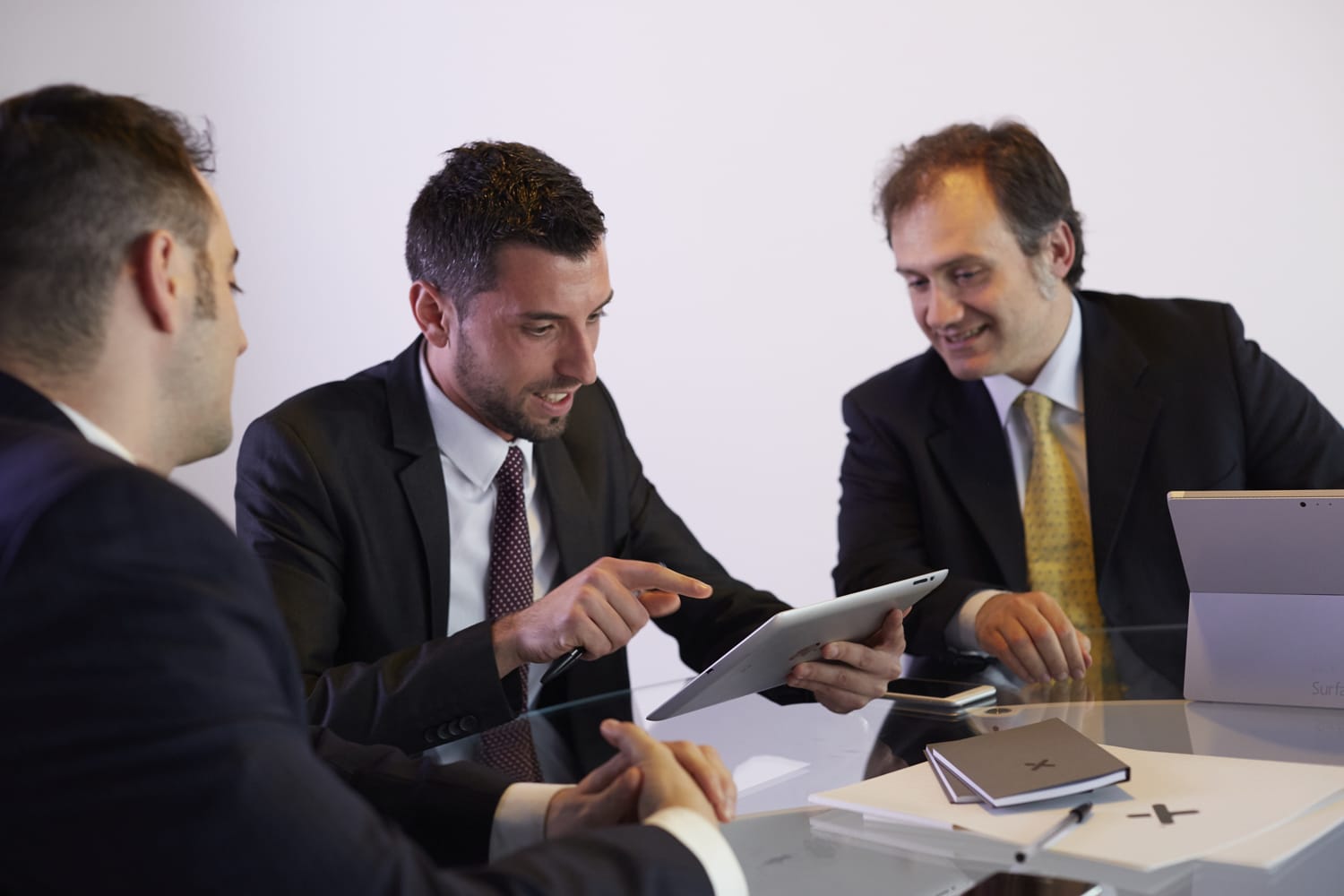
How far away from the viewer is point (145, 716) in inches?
37.3

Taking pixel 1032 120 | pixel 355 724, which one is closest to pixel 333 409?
pixel 355 724

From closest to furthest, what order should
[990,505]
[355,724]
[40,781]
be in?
[40,781], [355,724], [990,505]

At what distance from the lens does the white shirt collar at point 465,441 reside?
2725 millimetres

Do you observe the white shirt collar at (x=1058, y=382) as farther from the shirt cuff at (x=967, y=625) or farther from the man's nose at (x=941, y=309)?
the shirt cuff at (x=967, y=625)

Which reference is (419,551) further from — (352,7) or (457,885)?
(352,7)

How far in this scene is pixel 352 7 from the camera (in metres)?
4.95

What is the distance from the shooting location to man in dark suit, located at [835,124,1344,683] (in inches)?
120

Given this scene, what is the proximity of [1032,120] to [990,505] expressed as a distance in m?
2.57

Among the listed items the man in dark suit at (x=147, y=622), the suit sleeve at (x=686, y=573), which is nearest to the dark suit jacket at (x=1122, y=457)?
the suit sleeve at (x=686, y=573)

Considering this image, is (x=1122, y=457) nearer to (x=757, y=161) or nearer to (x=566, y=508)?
(x=566, y=508)

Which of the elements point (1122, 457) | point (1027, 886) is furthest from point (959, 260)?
point (1027, 886)

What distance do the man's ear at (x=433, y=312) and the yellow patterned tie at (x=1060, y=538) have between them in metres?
1.45

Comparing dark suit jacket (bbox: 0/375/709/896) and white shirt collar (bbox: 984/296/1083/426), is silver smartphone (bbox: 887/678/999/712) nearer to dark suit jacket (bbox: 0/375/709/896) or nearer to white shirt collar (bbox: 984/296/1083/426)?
white shirt collar (bbox: 984/296/1083/426)

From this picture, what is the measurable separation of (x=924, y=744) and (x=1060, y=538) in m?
1.27
